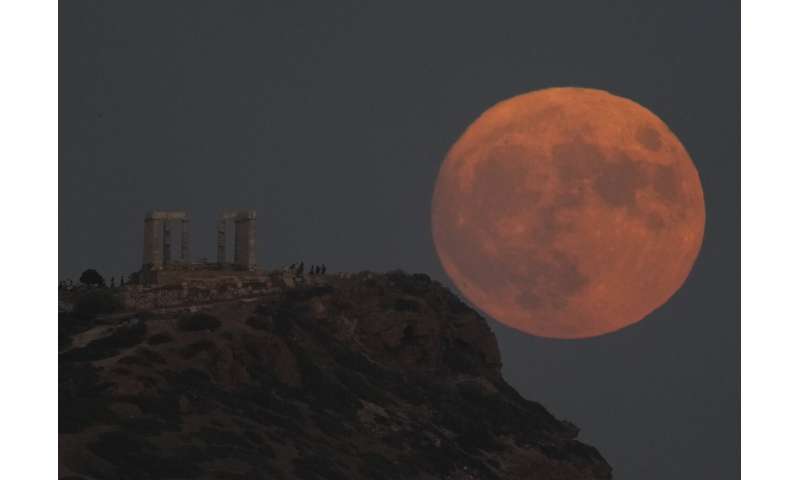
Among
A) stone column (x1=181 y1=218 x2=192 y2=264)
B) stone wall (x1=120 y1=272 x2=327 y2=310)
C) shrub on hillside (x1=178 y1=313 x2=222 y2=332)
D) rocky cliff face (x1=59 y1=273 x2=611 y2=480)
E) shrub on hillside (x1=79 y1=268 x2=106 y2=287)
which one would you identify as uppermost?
stone column (x1=181 y1=218 x2=192 y2=264)

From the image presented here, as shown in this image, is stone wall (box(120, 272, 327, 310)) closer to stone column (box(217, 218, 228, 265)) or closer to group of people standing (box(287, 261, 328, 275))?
group of people standing (box(287, 261, 328, 275))

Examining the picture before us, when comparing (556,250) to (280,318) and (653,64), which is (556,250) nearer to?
(653,64)

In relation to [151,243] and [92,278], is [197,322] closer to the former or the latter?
[92,278]

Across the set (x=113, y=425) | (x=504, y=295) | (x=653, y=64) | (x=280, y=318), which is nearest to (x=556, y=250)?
(x=504, y=295)

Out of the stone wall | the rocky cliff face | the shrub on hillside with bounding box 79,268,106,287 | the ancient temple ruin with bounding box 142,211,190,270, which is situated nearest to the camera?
the rocky cliff face

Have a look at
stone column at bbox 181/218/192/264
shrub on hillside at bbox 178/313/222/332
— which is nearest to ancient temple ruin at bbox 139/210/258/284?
stone column at bbox 181/218/192/264

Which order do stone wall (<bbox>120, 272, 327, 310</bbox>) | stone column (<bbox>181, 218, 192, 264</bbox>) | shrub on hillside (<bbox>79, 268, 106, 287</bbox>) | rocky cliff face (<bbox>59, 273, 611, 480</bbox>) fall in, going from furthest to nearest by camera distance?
stone column (<bbox>181, 218, 192, 264</bbox>) → stone wall (<bbox>120, 272, 327, 310</bbox>) → shrub on hillside (<bbox>79, 268, 106, 287</bbox>) → rocky cliff face (<bbox>59, 273, 611, 480</bbox>)

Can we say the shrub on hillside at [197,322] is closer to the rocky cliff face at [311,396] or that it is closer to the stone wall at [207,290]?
the rocky cliff face at [311,396]

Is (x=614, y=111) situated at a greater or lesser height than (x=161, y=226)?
greater

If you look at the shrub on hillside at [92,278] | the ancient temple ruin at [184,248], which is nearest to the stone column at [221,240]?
the ancient temple ruin at [184,248]
